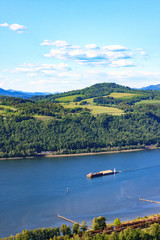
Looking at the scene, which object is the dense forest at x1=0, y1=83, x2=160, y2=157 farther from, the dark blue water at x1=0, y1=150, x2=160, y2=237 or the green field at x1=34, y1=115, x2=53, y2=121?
the dark blue water at x1=0, y1=150, x2=160, y2=237

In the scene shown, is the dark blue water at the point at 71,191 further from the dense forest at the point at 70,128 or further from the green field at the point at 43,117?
the green field at the point at 43,117

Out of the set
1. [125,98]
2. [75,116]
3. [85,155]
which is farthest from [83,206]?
[125,98]

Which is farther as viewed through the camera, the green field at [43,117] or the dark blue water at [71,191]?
the green field at [43,117]

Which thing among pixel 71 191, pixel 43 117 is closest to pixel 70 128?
pixel 43 117

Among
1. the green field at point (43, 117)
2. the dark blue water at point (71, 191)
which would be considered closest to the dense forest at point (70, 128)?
the green field at point (43, 117)

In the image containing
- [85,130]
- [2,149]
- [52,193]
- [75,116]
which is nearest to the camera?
[52,193]

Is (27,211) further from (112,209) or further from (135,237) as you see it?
(135,237)
